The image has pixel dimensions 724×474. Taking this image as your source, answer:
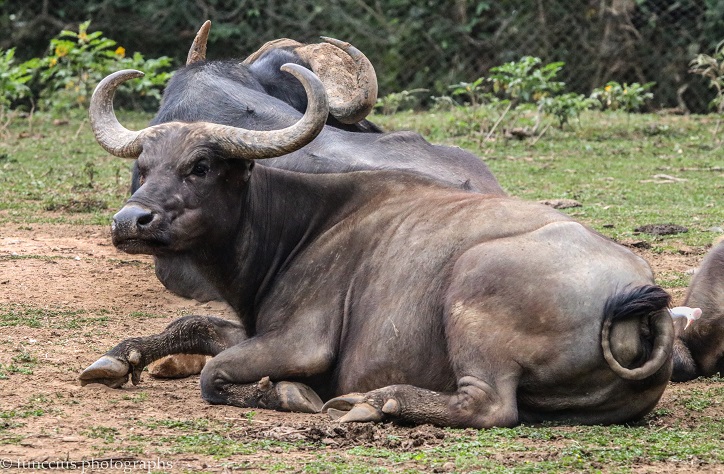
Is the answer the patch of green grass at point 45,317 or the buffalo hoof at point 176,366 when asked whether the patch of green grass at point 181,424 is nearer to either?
the buffalo hoof at point 176,366

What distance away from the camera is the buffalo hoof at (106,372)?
19.3 feet

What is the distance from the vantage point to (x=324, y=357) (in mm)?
5734

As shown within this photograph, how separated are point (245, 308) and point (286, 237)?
0.41 metres

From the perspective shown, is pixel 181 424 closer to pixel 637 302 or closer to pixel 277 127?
pixel 637 302

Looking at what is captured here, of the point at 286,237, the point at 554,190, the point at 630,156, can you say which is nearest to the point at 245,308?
the point at 286,237

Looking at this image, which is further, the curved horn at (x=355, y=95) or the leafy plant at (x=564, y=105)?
the leafy plant at (x=564, y=105)

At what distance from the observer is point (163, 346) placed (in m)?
6.28

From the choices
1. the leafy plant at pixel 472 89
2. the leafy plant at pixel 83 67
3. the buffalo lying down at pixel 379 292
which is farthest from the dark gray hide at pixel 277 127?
the leafy plant at pixel 83 67

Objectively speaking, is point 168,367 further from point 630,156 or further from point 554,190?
point 630,156

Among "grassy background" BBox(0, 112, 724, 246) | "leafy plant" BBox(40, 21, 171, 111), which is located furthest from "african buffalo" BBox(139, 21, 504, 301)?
"leafy plant" BBox(40, 21, 171, 111)

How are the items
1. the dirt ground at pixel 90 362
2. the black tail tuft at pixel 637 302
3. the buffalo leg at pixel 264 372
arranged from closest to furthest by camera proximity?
1. the dirt ground at pixel 90 362
2. the black tail tuft at pixel 637 302
3. the buffalo leg at pixel 264 372

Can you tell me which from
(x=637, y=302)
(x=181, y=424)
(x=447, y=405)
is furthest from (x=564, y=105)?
(x=181, y=424)

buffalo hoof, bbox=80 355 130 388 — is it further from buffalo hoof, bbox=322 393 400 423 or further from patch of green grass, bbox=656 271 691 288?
patch of green grass, bbox=656 271 691 288

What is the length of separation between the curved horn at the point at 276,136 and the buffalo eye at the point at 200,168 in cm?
12
